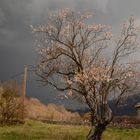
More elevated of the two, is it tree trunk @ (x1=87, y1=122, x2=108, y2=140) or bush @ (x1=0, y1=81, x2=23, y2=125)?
bush @ (x1=0, y1=81, x2=23, y2=125)

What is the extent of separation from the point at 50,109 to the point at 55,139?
5717 cm

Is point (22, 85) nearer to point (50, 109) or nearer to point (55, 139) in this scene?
point (55, 139)

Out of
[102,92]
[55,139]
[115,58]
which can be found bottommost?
[55,139]

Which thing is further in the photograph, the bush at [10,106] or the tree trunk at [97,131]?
the bush at [10,106]

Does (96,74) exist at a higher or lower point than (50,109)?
lower

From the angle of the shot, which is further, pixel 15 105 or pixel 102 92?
pixel 15 105

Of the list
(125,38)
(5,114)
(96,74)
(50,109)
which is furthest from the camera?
(50,109)

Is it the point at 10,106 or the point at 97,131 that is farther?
the point at 10,106

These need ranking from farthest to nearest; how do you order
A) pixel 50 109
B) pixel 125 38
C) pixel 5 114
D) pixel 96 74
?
pixel 50 109
pixel 5 114
pixel 125 38
pixel 96 74

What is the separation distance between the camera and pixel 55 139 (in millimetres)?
36844

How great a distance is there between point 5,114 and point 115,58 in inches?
907

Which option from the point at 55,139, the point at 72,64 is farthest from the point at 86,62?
the point at 55,139

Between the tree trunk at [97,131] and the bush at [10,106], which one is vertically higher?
the bush at [10,106]

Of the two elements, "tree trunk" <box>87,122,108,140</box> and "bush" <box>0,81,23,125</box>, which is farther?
"bush" <box>0,81,23,125</box>
